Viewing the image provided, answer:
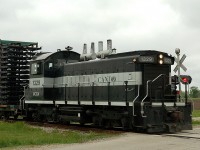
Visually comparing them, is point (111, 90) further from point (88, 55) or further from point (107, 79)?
point (88, 55)

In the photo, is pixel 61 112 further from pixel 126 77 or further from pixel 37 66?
pixel 126 77

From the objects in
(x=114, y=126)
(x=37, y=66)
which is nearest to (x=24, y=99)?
(x=37, y=66)

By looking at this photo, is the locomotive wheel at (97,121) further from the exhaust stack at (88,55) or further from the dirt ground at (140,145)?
the dirt ground at (140,145)

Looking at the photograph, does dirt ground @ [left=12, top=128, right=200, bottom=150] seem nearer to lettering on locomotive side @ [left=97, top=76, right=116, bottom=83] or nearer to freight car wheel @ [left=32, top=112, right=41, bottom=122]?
lettering on locomotive side @ [left=97, top=76, right=116, bottom=83]

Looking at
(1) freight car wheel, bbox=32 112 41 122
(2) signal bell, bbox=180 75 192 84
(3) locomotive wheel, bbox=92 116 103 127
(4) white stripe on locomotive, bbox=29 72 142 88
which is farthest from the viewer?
(1) freight car wheel, bbox=32 112 41 122

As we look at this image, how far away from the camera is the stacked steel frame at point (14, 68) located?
21984mm

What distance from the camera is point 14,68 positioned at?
22172mm

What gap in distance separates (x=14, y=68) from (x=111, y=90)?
799 centimetres

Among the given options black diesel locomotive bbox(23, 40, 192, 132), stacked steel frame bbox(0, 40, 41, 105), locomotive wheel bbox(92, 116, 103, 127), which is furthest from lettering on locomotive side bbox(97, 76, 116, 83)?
stacked steel frame bbox(0, 40, 41, 105)

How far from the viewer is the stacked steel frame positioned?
A: 21984mm

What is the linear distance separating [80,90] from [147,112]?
4793mm

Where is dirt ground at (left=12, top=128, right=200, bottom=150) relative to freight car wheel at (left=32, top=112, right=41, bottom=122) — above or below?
below

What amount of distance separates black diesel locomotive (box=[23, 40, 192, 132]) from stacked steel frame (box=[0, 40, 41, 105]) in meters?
1.93

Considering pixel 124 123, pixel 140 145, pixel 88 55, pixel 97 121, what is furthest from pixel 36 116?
pixel 140 145
